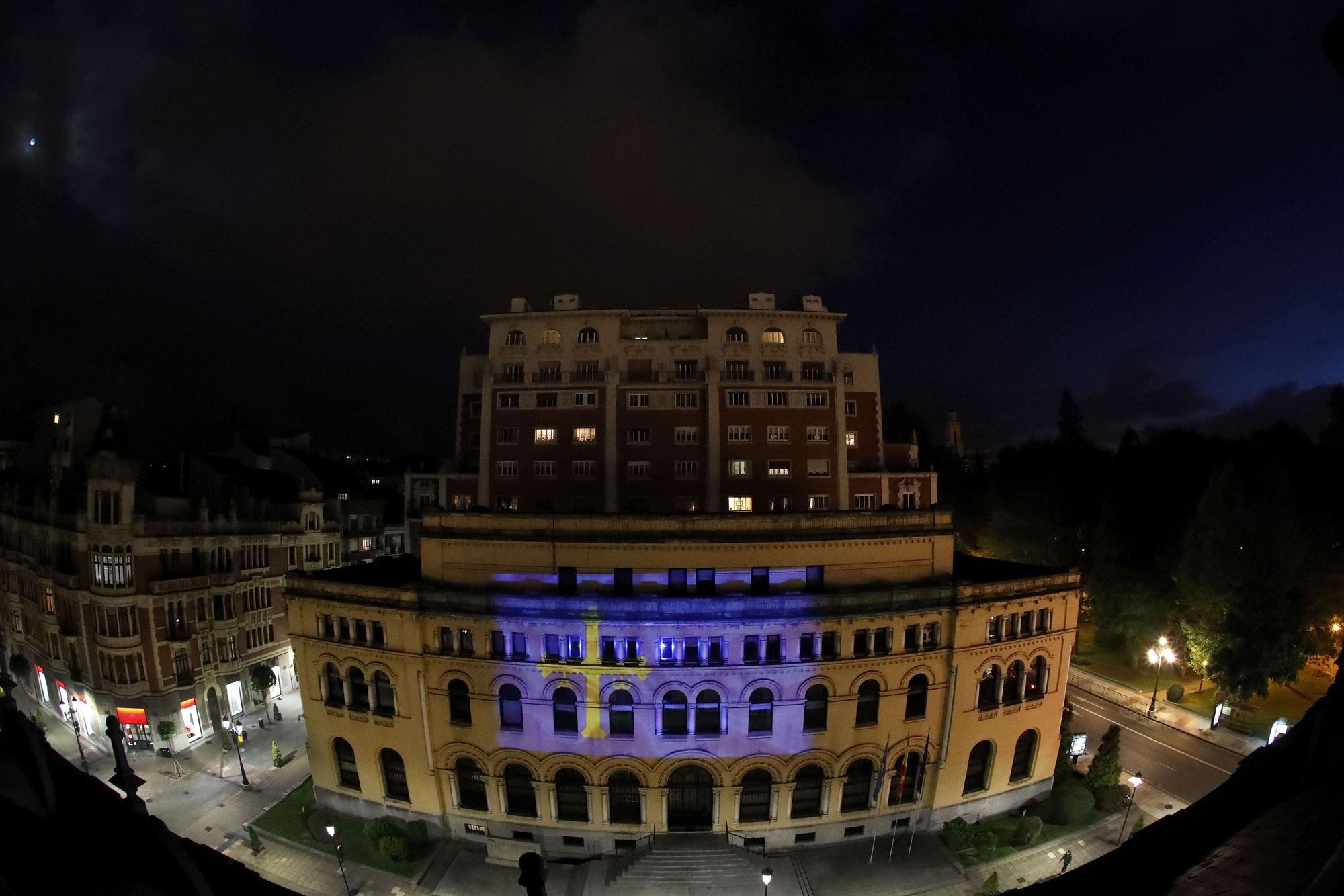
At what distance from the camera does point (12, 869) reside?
429 cm

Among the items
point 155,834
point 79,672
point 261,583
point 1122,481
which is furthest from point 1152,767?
point 79,672

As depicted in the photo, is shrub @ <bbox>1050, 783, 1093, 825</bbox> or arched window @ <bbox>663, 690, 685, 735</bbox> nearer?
arched window @ <bbox>663, 690, 685, 735</bbox>

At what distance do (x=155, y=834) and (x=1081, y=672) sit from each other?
64.3 metres

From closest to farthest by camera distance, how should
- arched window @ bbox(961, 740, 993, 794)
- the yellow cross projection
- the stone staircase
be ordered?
the stone staircase → the yellow cross projection → arched window @ bbox(961, 740, 993, 794)

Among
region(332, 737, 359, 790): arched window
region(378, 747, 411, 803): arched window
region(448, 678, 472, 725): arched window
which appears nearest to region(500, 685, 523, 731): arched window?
region(448, 678, 472, 725): arched window

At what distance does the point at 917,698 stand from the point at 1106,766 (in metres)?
12.0

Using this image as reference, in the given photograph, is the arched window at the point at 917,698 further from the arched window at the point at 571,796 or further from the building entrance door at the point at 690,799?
the arched window at the point at 571,796

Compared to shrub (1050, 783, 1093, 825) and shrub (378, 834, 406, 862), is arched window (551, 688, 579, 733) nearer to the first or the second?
shrub (378, 834, 406, 862)

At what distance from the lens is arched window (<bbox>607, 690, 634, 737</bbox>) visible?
2988cm

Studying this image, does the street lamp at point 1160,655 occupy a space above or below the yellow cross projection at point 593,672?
below

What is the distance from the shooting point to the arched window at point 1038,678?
A: 33.7 meters

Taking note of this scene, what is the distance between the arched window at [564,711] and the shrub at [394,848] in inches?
377

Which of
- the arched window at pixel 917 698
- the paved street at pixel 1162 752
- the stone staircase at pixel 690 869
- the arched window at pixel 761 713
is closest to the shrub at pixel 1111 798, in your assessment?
the paved street at pixel 1162 752

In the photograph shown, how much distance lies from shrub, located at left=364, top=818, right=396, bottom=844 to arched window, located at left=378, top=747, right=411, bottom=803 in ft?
5.00
